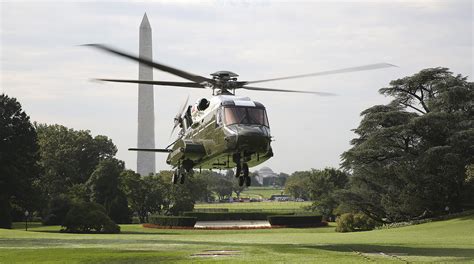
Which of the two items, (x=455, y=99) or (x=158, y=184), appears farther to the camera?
(x=158, y=184)

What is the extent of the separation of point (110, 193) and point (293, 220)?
2489 cm

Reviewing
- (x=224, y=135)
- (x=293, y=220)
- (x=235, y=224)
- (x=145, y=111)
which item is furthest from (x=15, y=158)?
(x=145, y=111)

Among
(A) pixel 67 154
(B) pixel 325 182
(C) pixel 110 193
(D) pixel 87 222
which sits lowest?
(D) pixel 87 222

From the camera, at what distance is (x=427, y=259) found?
2573 centimetres

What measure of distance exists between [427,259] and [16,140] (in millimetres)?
58171

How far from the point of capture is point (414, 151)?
64.0 metres

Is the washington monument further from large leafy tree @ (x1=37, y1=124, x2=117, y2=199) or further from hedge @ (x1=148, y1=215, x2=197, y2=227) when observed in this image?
hedge @ (x1=148, y1=215, x2=197, y2=227)

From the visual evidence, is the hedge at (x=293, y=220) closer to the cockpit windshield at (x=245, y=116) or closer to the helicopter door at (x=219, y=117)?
the helicopter door at (x=219, y=117)

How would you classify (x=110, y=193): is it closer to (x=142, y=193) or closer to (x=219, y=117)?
(x=142, y=193)

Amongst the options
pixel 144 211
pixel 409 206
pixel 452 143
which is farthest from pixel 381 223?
Result: pixel 144 211

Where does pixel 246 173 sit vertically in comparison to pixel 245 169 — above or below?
below

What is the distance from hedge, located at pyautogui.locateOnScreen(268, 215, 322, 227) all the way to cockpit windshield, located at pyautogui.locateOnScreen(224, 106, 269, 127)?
45054 millimetres

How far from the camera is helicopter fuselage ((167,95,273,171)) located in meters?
29.2

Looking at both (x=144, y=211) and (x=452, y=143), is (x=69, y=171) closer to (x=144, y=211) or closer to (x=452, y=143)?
(x=144, y=211)
